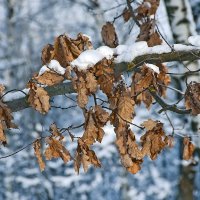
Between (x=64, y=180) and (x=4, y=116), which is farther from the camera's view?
(x=64, y=180)

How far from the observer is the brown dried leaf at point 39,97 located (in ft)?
7.26

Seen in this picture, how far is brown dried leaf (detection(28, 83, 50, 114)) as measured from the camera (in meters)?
2.21

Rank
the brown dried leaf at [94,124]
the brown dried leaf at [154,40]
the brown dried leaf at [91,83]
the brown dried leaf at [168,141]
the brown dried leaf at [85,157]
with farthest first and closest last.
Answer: the brown dried leaf at [154,40] → the brown dried leaf at [168,141] → the brown dried leaf at [85,157] → the brown dried leaf at [94,124] → the brown dried leaf at [91,83]

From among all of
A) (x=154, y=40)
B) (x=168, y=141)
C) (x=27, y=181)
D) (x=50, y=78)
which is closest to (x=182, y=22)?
(x=154, y=40)

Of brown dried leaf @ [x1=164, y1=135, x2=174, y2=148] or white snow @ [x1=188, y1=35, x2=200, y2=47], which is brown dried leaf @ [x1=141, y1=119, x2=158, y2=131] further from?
white snow @ [x1=188, y1=35, x2=200, y2=47]

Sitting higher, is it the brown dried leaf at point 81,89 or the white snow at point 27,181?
A: the brown dried leaf at point 81,89

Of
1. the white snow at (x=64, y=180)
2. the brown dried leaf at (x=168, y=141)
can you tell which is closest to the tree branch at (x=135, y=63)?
the brown dried leaf at (x=168, y=141)

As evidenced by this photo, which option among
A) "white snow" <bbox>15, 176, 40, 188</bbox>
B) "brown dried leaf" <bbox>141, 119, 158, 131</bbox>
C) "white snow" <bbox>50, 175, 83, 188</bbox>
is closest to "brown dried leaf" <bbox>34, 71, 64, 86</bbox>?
"brown dried leaf" <bbox>141, 119, 158, 131</bbox>

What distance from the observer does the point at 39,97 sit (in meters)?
2.22

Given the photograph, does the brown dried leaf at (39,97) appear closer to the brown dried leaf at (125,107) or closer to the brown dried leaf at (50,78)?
the brown dried leaf at (50,78)

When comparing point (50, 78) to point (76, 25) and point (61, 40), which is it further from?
point (76, 25)

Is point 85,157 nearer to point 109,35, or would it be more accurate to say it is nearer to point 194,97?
point 194,97

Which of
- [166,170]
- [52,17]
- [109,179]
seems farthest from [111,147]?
[52,17]

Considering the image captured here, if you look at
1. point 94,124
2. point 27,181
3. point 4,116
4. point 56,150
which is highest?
point 4,116
